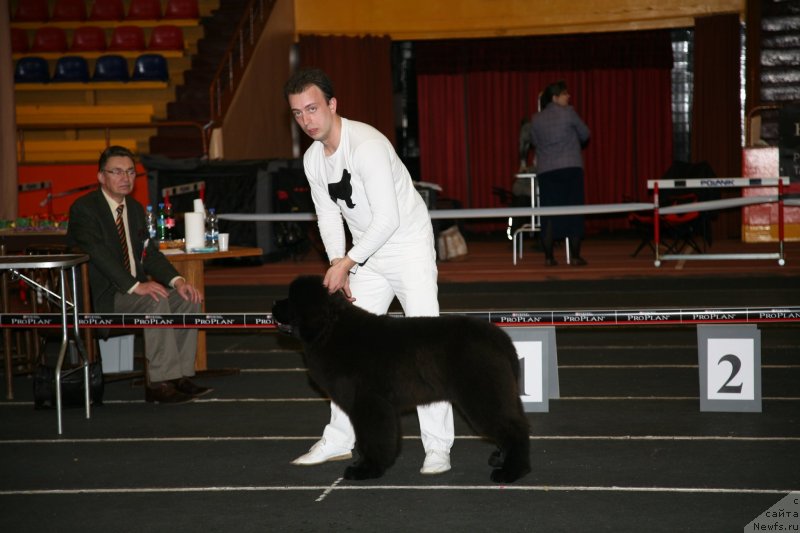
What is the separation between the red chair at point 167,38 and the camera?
53.1 ft

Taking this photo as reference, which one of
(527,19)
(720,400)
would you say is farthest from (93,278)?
(527,19)

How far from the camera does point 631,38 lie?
51.9 feet

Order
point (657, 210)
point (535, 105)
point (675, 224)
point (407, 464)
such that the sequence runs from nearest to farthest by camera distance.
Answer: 1. point (407, 464)
2. point (657, 210)
3. point (675, 224)
4. point (535, 105)

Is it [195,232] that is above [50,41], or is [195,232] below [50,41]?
below

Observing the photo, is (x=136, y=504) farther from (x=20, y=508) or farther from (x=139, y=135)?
(x=139, y=135)

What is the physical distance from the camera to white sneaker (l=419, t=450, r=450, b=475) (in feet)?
13.1

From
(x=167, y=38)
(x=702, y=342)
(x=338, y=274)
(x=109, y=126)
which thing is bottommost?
(x=702, y=342)

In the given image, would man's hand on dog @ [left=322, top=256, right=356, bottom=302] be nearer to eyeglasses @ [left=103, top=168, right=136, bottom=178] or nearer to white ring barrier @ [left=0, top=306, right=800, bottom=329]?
white ring barrier @ [left=0, top=306, right=800, bottom=329]

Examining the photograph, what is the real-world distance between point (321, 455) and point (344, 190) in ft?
3.97

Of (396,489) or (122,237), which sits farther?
(122,237)

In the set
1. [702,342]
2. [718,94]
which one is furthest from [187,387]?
[718,94]

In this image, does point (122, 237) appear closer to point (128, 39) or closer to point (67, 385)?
point (67, 385)

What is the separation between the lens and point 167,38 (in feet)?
53.2

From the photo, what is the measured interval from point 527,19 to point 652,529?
13098 mm
